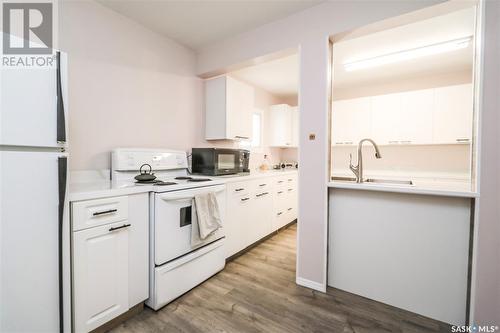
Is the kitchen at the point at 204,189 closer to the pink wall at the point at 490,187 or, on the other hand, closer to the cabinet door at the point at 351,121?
the pink wall at the point at 490,187

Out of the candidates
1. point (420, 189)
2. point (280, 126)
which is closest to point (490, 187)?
point (420, 189)

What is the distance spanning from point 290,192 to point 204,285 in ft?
6.83

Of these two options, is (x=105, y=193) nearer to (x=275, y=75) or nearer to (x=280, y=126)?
(x=275, y=75)

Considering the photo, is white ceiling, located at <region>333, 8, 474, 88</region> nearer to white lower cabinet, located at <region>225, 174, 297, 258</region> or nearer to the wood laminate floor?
white lower cabinet, located at <region>225, 174, 297, 258</region>

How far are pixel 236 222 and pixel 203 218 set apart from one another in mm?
652

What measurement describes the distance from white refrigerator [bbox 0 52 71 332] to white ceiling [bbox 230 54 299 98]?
8.31ft

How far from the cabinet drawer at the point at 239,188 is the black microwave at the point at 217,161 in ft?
0.84

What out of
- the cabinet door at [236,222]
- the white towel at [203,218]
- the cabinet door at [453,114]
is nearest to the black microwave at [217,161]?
the cabinet door at [236,222]

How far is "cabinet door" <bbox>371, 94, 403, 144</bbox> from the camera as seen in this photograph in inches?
137

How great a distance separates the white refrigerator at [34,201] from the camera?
108cm

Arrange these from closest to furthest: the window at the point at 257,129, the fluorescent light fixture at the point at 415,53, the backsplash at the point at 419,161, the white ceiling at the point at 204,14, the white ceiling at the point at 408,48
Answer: the white ceiling at the point at 204,14 → the white ceiling at the point at 408,48 → the fluorescent light fixture at the point at 415,53 → the backsplash at the point at 419,161 → the window at the point at 257,129

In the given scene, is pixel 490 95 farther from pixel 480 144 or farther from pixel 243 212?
pixel 243 212

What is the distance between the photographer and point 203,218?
1975 millimetres

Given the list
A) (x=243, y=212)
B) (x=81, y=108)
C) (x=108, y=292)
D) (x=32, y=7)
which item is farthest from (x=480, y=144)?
(x=32, y=7)
